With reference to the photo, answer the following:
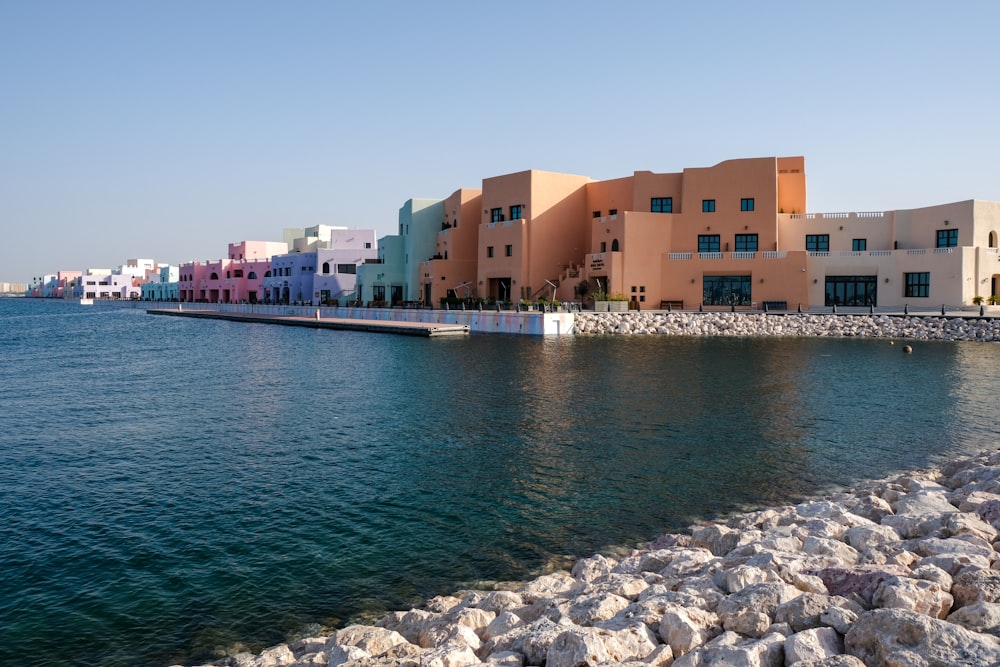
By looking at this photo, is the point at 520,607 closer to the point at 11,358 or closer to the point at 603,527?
the point at 603,527

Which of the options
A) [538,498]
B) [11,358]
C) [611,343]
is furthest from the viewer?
[611,343]

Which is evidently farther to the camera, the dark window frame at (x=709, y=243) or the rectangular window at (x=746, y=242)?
the dark window frame at (x=709, y=243)

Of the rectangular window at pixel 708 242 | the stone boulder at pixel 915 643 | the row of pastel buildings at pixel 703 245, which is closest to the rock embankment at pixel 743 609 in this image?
the stone boulder at pixel 915 643

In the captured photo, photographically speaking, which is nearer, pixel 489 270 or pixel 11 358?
pixel 11 358

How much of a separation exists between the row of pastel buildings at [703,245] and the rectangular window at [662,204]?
0.29 feet

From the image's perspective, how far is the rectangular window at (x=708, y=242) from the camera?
5353cm

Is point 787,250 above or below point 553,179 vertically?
below

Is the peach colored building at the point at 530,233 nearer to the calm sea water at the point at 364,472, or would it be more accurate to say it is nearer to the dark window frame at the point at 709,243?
the dark window frame at the point at 709,243

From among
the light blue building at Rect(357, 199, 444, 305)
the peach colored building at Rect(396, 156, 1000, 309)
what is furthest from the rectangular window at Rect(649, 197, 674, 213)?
the light blue building at Rect(357, 199, 444, 305)

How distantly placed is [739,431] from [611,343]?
2279 cm

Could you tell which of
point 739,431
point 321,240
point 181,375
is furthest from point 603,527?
point 321,240

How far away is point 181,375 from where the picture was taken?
27.0 meters

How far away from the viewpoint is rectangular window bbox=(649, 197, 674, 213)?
181ft

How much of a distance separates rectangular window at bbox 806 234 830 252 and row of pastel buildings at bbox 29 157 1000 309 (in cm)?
7
